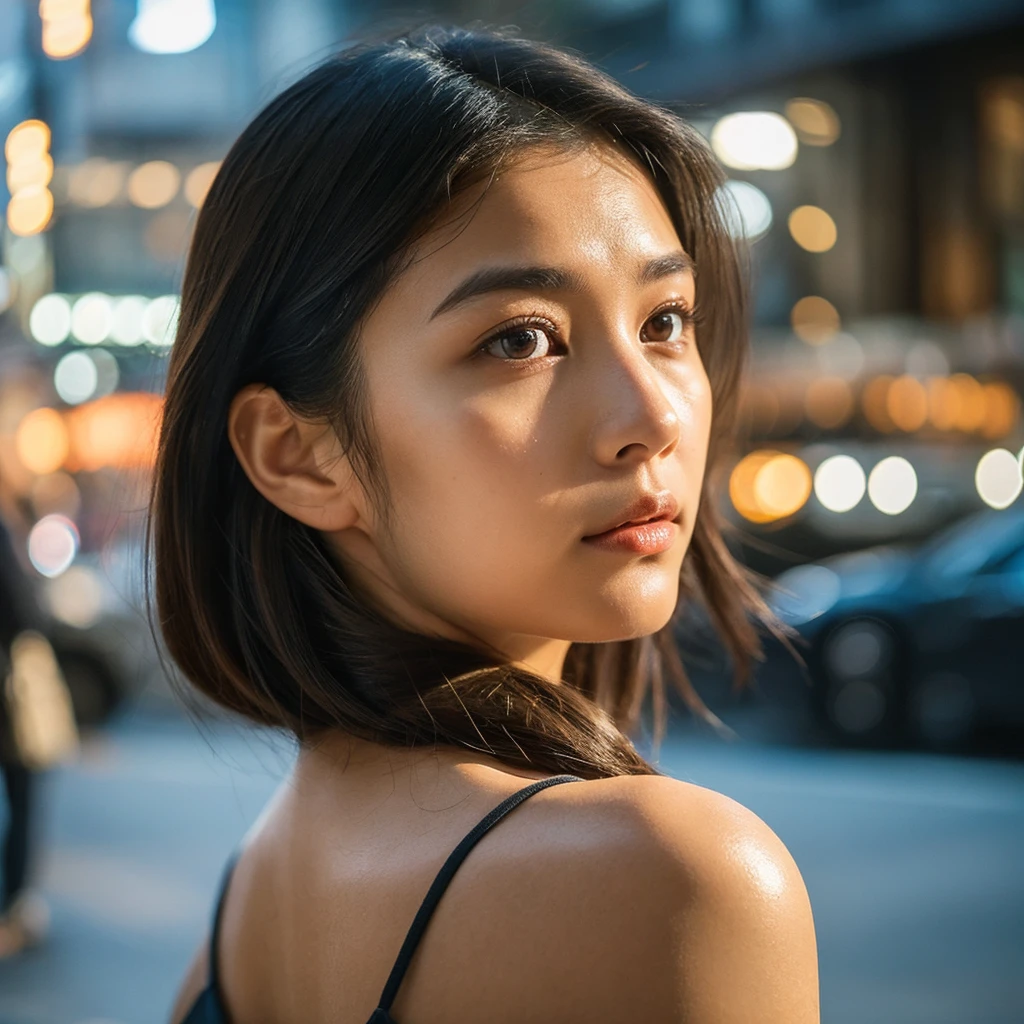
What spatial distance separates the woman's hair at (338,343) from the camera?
1223 millimetres

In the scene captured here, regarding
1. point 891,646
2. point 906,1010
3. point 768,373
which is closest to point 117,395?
point 768,373

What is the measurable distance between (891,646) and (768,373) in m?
12.9

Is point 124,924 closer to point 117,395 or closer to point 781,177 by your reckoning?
point 117,395

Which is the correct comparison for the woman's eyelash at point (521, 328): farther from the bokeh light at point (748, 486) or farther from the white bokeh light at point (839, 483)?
the bokeh light at point (748, 486)

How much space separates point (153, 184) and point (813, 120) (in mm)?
11029

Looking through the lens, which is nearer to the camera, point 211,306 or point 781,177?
point 211,306

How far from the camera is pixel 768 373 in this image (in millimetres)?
20250

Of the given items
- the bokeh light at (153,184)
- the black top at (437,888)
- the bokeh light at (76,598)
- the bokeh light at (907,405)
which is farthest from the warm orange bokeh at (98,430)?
the black top at (437,888)

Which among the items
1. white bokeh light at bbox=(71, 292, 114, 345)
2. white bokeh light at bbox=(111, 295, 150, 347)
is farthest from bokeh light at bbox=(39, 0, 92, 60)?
white bokeh light at bbox=(71, 292, 114, 345)

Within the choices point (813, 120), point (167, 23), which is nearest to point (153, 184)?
point (813, 120)

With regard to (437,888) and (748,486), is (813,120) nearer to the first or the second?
(748,486)

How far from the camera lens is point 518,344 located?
1190 mm

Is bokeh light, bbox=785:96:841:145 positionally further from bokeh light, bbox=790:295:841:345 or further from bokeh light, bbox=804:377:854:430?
bokeh light, bbox=804:377:854:430

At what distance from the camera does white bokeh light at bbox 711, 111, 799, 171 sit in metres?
22.2
